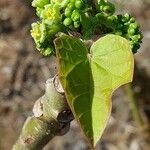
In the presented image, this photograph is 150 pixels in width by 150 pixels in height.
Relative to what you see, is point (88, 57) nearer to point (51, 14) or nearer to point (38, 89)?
point (51, 14)

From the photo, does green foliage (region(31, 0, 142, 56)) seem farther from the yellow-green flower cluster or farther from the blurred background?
the blurred background

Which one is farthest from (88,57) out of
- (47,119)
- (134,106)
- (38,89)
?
(38,89)

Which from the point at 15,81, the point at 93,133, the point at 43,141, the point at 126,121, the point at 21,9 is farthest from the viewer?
the point at 21,9

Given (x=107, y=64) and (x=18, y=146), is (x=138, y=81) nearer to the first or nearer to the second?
(x=18, y=146)

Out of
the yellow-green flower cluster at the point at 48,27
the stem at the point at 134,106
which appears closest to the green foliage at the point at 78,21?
the yellow-green flower cluster at the point at 48,27

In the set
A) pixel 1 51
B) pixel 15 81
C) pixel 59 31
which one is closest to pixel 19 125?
pixel 15 81
